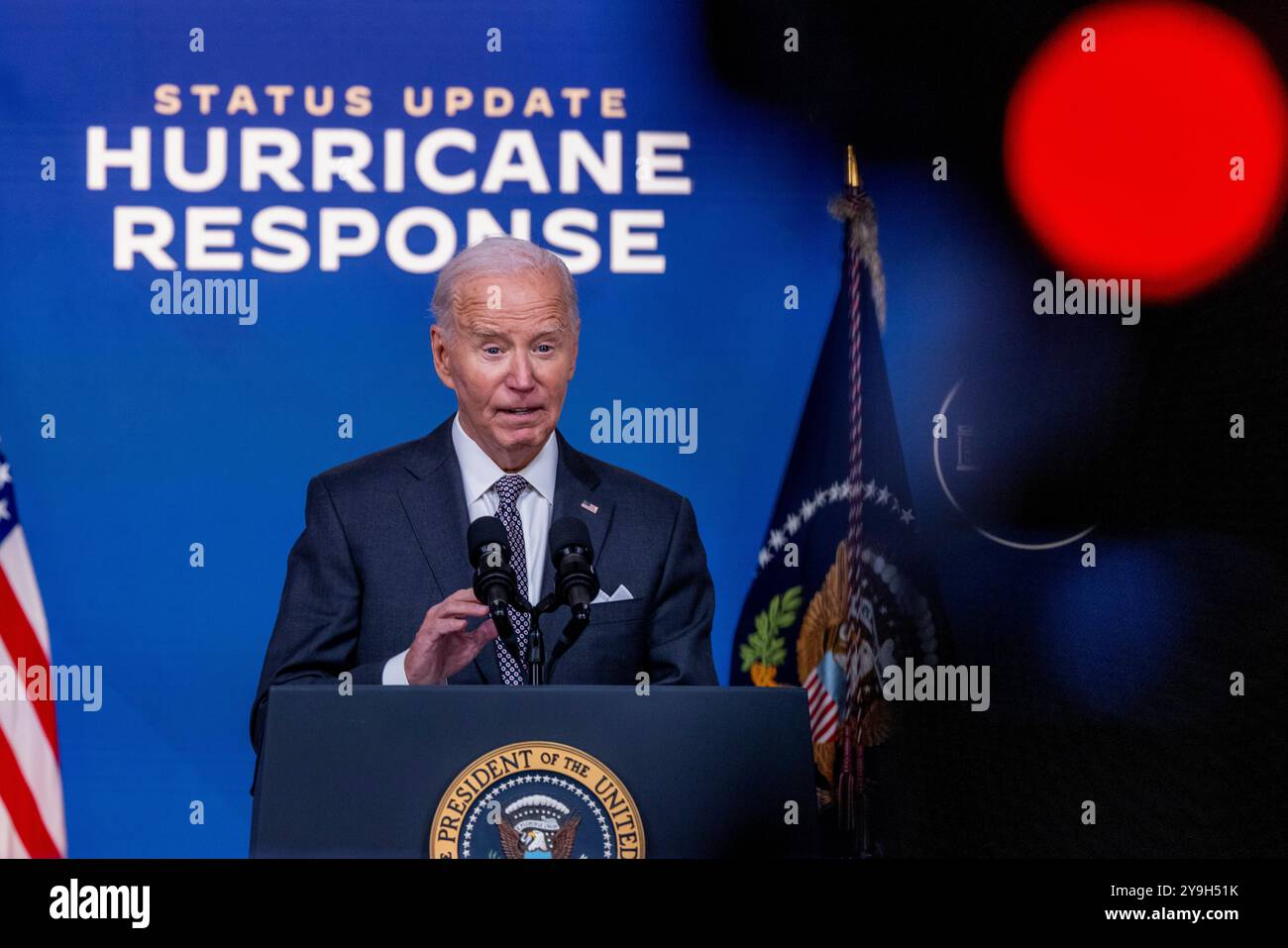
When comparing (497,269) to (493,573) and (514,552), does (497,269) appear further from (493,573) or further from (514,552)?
(493,573)

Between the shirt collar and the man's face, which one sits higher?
the man's face

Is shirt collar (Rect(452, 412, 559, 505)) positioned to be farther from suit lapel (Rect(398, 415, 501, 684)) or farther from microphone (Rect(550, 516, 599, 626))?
microphone (Rect(550, 516, 599, 626))

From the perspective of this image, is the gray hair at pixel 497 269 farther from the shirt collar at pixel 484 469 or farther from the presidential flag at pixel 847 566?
the presidential flag at pixel 847 566

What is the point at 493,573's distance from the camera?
2.87m

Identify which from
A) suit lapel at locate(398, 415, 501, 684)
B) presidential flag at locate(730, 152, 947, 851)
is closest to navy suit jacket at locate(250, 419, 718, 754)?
suit lapel at locate(398, 415, 501, 684)

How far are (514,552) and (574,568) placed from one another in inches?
45.0

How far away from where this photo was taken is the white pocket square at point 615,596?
4.00m

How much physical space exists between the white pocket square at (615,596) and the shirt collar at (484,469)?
323 mm

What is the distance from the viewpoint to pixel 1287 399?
4.49 metres

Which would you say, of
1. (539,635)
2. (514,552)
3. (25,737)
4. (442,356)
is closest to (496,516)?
(514,552)

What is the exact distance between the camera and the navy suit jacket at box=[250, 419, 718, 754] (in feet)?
12.9

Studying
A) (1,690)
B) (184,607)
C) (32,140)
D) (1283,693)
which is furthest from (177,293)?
(1283,693)
